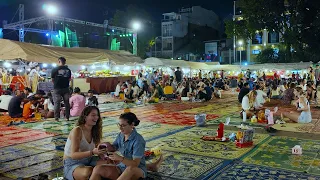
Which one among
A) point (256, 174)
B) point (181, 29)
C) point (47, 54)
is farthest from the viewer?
point (181, 29)

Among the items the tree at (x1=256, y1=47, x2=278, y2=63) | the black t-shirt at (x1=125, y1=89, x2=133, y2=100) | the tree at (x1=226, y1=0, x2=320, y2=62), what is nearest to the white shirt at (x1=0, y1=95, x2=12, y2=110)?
the black t-shirt at (x1=125, y1=89, x2=133, y2=100)

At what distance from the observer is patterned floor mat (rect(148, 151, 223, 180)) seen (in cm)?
494

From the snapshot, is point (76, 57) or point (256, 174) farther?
point (76, 57)

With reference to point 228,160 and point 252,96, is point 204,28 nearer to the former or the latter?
point 252,96

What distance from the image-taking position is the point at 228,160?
5723 millimetres

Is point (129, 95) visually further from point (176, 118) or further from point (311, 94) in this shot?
point (311, 94)

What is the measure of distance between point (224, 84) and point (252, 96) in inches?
717

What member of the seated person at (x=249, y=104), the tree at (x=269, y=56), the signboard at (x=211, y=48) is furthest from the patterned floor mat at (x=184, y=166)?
the signboard at (x=211, y=48)

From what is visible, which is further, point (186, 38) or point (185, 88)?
point (186, 38)

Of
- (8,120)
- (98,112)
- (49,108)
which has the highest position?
(98,112)

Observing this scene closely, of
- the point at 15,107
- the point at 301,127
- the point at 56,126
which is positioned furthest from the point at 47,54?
the point at 301,127

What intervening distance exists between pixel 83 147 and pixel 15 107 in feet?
25.8

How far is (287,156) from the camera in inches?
235

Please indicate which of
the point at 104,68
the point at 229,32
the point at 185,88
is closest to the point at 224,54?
the point at 229,32
